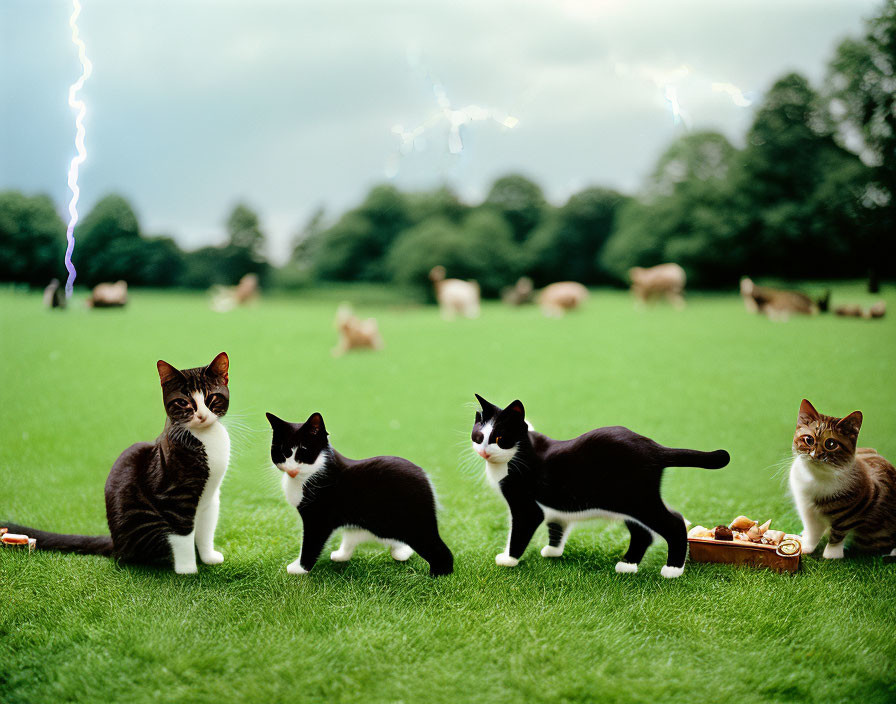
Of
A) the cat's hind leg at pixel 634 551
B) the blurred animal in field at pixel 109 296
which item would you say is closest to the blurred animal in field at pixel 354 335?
the blurred animal in field at pixel 109 296

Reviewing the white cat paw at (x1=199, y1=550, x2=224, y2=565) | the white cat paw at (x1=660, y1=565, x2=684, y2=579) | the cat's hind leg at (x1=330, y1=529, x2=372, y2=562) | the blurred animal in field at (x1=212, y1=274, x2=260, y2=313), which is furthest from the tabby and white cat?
the blurred animal in field at (x1=212, y1=274, x2=260, y2=313)

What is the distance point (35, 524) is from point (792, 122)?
15.1 feet

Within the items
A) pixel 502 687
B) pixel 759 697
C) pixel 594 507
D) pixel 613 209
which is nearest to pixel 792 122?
pixel 613 209

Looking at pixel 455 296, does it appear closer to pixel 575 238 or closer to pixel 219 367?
pixel 575 238

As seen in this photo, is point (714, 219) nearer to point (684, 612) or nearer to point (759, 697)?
point (684, 612)

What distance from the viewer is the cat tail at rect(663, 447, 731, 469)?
221cm

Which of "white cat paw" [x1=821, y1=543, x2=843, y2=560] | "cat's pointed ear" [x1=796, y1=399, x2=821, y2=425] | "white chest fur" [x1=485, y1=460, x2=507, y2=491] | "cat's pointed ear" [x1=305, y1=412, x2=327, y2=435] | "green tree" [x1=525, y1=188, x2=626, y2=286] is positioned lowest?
"white cat paw" [x1=821, y1=543, x2=843, y2=560]

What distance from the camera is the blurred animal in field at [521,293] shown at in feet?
18.5

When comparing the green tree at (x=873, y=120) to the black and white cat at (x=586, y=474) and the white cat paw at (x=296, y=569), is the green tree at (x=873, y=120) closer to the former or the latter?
the black and white cat at (x=586, y=474)

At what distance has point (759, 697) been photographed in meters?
1.78

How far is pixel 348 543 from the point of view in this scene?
2420 millimetres

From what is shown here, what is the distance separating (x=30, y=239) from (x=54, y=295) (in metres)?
0.36

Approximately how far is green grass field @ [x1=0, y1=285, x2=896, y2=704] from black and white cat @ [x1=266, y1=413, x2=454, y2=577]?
0.56 ft

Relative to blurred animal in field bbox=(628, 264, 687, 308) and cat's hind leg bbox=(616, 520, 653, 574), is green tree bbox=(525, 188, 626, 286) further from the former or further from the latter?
cat's hind leg bbox=(616, 520, 653, 574)
